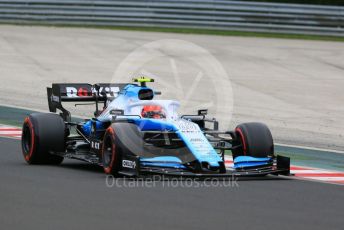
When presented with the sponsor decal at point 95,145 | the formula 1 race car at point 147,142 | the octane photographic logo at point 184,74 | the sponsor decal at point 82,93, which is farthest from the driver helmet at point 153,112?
the octane photographic logo at point 184,74

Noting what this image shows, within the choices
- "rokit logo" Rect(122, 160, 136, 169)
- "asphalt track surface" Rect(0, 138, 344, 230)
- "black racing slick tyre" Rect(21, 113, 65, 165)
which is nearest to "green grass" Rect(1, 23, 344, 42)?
"black racing slick tyre" Rect(21, 113, 65, 165)

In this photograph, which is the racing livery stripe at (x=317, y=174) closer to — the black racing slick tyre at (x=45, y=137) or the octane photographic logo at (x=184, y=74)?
the black racing slick tyre at (x=45, y=137)

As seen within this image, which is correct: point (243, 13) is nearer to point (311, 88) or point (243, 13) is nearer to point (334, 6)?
point (334, 6)

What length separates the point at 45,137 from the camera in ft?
45.8

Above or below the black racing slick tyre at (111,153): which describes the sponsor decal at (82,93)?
above

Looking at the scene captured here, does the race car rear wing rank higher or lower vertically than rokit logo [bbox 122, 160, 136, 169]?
higher

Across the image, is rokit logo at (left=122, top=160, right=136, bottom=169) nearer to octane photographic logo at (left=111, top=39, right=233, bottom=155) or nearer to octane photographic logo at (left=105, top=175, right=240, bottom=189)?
octane photographic logo at (left=105, top=175, right=240, bottom=189)

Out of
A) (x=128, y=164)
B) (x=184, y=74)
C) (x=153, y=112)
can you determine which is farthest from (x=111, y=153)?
(x=184, y=74)

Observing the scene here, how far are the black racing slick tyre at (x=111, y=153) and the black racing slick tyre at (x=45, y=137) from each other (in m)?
1.22

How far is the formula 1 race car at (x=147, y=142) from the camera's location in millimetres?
12516

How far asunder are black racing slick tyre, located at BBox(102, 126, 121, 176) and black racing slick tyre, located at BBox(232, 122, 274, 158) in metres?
1.73

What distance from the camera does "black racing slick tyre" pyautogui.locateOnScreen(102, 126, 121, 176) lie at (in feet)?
Result: 41.2

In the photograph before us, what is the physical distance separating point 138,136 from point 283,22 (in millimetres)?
24405

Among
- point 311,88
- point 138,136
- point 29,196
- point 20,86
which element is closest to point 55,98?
point 138,136
